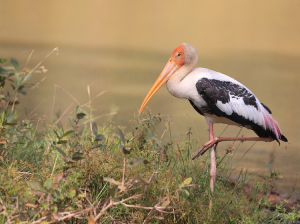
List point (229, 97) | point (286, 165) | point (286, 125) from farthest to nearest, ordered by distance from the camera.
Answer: point (286, 125) → point (286, 165) → point (229, 97)

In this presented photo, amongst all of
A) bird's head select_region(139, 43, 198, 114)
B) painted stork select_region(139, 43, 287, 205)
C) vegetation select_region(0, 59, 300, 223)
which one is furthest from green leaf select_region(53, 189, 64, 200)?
bird's head select_region(139, 43, 198, 114)

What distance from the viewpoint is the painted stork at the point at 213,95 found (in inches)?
119

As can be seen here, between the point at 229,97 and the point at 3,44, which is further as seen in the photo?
the point at 3,44

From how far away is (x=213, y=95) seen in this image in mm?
2973

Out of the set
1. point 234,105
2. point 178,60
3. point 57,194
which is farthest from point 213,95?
point 57,194

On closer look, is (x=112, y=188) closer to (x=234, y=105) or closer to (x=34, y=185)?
(x=34, y=185)

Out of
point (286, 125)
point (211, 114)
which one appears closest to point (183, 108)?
point (286, 125)

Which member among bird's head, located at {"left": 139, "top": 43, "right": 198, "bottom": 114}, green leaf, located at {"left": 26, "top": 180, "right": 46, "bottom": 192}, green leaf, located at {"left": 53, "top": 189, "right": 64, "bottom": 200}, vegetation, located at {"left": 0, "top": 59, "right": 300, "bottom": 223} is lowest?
vegetation, located at {"left": 0, "top": 59, "right": 300, "bottom": 223}

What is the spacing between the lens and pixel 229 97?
3078mm

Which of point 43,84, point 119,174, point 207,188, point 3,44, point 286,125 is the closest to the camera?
point 119,174

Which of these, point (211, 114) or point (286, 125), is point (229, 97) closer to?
point (211, 114)

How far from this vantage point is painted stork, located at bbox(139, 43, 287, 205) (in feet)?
9.89

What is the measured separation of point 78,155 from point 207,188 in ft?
3.29

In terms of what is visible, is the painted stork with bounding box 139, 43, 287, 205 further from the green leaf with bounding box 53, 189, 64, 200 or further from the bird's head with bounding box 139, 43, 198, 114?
the green leaf with bounding box 53, 189, 64, 200
